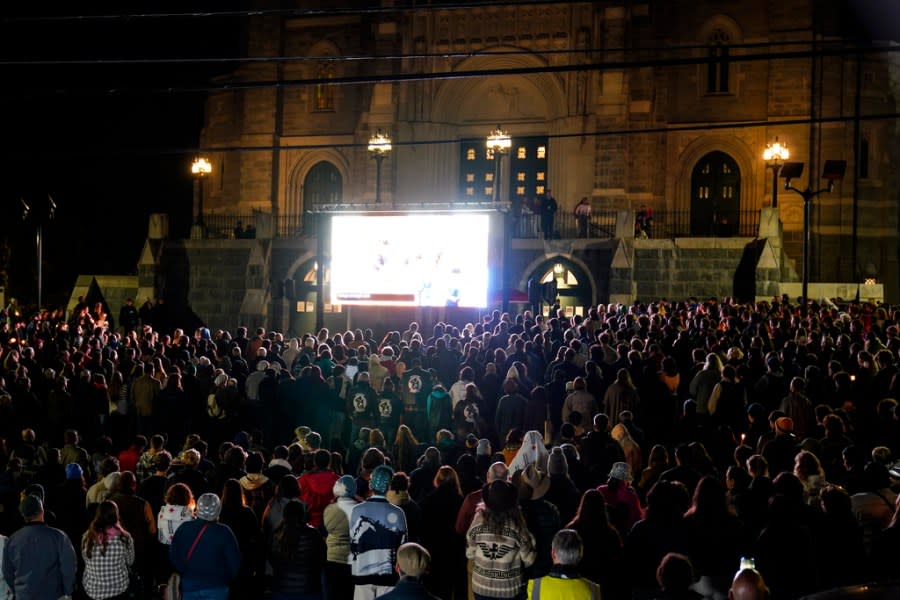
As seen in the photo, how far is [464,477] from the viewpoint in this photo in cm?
1058

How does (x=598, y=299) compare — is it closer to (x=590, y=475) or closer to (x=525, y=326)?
(x=525, y=326)

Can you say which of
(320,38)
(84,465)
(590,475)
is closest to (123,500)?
(84,465)

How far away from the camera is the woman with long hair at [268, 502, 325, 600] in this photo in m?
8.70

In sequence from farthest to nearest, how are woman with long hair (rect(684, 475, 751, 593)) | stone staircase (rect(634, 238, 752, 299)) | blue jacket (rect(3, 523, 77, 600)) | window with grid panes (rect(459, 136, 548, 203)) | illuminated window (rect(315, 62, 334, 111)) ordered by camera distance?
illuminated window (rect(315, 62, 334, 111)) → window with grid panes (rect(459, 136, 548, 203)) → stone staircase (rect(634, 238, 752, 299)) → blue jacket (rect(3, 523, 77, 600)) → woman with long hair (rect(684, 475, 751, 593))

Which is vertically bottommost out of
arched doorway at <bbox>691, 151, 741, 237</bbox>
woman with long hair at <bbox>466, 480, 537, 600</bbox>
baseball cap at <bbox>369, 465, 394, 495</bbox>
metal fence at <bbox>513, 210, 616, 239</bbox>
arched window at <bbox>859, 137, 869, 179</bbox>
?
woman with long hair at <bbox>466, 480, 537, 600</bbox>

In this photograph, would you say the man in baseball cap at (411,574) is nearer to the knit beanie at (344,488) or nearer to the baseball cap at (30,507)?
the knit beanie at (344,488)

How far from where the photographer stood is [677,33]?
4003 centimetres

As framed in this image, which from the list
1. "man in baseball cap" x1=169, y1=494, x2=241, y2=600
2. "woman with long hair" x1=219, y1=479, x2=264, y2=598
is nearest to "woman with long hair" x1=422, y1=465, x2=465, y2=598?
"woman with long hair" x1=219, y1=479, x2=264, y2=598

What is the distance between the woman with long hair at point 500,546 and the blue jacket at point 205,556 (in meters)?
1.94

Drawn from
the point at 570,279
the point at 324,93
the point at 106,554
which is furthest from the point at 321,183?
the point at 106,554

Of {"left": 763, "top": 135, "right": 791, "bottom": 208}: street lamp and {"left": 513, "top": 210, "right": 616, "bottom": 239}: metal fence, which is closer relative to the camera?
{"left": 763, "top": 135, "right": 791, "bottom": 208}: street lamp

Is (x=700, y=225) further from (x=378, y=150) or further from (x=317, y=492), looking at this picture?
(x=317, y=492)

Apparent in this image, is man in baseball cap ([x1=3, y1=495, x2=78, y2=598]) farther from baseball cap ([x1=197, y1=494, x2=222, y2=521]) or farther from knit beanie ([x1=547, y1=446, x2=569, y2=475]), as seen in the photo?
knit beanie ([x1=547, y1=446, x2=569, y2=475])

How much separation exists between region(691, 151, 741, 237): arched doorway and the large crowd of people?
70.6 ft
